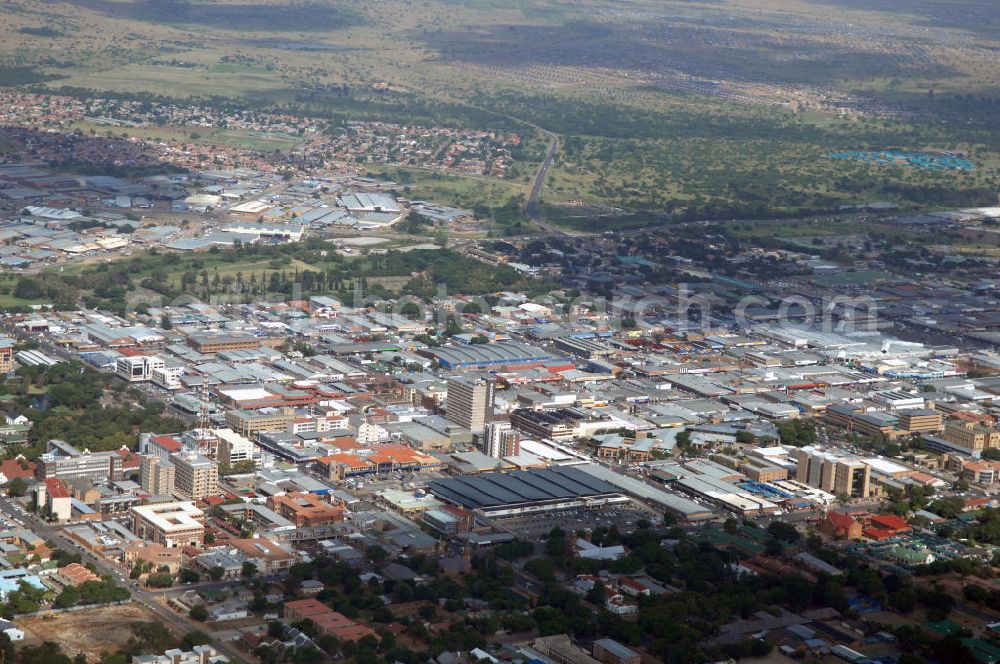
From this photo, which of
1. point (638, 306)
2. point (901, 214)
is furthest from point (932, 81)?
point (638, 306)

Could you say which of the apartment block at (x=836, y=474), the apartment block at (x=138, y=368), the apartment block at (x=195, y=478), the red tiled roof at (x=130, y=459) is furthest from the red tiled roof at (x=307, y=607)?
the apartment block at (x=138, y=368)

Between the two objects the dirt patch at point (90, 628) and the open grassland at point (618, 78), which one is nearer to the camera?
the dirt patch at point (90, 628)

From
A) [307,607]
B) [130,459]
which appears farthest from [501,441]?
[307,607]

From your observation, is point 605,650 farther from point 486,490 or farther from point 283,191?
point 283,191

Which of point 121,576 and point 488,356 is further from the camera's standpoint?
point 488,356

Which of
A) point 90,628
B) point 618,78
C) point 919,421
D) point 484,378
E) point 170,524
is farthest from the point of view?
point 618,78

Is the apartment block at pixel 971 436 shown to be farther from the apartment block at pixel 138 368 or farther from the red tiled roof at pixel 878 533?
the apartment block at pixel 138 368

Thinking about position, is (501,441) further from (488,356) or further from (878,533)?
(488,356)
